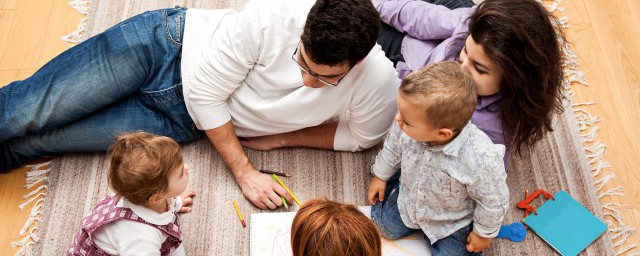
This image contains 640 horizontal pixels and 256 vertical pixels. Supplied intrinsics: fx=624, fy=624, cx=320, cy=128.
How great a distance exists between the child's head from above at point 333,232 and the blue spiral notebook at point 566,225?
692 millimetres

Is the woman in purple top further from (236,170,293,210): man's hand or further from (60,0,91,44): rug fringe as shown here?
(60,0,91,44): rug fringe

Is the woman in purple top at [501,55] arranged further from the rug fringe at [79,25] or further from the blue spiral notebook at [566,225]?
the rug fringe at [79,25]

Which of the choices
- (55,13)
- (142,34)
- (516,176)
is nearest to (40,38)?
(55,13)

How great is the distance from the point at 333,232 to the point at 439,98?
0.31 meters

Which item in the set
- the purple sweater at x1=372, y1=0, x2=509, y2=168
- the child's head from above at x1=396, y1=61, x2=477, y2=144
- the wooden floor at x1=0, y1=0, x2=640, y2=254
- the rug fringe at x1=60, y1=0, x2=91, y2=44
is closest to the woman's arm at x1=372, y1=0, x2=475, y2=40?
the purple sweater at x1=372, y1=0, x2=509, y2=168

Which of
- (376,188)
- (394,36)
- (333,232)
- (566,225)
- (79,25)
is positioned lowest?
(566,225)

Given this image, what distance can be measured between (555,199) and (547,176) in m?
0.08

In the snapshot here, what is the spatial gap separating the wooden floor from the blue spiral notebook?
0.35 feet

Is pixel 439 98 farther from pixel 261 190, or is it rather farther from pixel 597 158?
pixel 597 158

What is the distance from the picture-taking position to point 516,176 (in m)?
1.63

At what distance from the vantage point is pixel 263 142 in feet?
5.27

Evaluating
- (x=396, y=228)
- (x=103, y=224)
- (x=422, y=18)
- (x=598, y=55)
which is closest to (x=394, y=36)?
A: (x=422, y=18)

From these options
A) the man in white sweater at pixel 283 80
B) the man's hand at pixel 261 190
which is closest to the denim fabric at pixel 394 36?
the man in white sweater at pixel 283 80

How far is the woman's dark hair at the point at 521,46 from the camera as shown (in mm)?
1188
